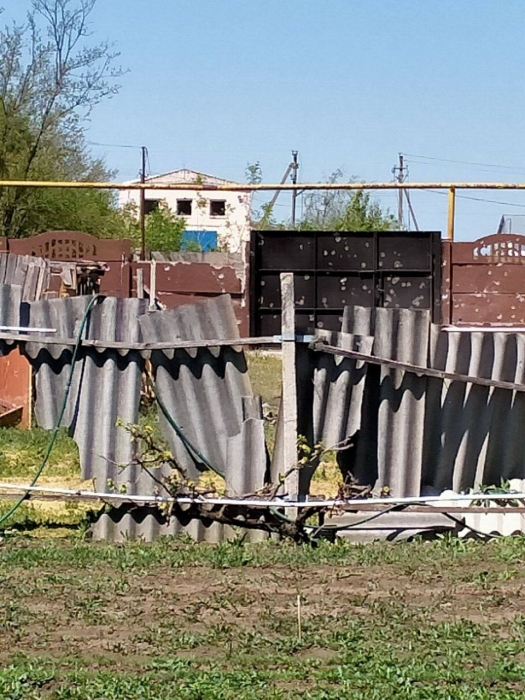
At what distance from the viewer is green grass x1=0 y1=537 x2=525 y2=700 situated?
13.1 ft

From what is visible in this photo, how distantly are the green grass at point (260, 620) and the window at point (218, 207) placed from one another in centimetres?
6193

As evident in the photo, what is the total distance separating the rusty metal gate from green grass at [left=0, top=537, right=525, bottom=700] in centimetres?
1007

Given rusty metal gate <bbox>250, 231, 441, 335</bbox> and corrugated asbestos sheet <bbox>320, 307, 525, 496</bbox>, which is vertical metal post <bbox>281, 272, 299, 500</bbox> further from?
rusty metal gate <bbox>250, 231, 441, 335</bbox>

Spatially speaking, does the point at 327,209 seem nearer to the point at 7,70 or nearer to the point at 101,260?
the point at 7,70

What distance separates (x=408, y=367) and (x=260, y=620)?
6.14ft

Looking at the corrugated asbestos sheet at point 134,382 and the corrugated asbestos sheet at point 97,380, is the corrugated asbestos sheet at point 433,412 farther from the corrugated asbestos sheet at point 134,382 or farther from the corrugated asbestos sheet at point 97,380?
the corrugated asbestos sheet at point 97,380

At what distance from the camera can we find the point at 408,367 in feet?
20.0

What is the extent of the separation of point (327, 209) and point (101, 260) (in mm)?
25481

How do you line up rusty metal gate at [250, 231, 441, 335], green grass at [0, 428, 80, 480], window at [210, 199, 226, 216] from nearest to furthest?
1. green grass at [0, 428, 80, 480]
2. rusty metal gate at [250, 231, 441, 335]
3. window at [210, 199, 226, 216]

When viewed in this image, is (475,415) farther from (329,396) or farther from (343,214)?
(343,214)

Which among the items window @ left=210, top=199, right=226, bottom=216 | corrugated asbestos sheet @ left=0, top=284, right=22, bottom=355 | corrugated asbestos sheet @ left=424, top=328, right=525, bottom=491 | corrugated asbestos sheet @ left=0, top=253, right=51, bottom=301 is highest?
window @ left=210, top=199, right=226, bottom=216

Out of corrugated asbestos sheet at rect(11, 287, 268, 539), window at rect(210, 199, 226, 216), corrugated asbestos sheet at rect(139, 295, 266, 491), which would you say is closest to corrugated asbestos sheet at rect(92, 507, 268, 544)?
corrugated asbestos sheet at rect(11, 287, 268, 539)

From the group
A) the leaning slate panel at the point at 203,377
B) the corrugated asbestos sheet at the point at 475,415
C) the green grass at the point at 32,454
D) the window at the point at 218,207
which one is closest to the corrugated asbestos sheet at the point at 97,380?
the leaning slate panel at the point at 203,377

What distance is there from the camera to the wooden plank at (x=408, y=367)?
6.05 meters
